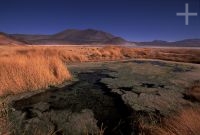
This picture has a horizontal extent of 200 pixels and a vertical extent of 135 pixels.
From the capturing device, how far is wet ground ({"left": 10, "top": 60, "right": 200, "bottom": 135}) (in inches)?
177

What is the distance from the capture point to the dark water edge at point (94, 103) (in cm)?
469

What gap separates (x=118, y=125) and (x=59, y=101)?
1.89m

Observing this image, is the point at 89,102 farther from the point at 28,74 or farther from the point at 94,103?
the point at 28,74

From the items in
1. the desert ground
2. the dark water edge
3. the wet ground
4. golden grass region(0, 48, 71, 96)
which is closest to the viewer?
the desert ground

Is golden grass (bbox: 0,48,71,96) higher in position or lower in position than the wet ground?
higher

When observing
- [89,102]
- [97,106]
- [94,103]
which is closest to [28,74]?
[89,102]

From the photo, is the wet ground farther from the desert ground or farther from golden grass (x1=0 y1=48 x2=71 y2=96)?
golden grass (x1=0 y1=48 x2=71 y2=96)

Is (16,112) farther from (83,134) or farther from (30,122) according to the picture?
(83,134)

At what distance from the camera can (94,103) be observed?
233 inches

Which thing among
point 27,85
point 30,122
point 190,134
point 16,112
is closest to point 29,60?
point 27,85

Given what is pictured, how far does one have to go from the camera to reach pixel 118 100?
620cm

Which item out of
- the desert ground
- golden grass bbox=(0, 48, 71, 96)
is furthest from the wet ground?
golden grass bbox=(0, 48, 71, 96)

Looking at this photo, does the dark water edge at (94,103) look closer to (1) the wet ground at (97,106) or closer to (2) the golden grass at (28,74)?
(1) the wet ground at (97,106)

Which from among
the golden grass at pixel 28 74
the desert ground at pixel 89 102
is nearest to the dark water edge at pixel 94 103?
the desert ground at pixel 89 102
